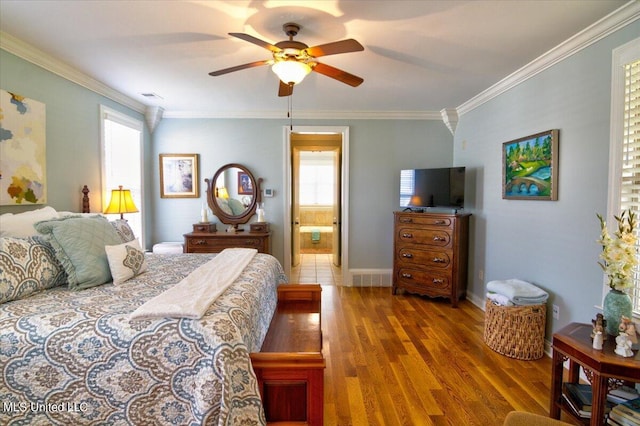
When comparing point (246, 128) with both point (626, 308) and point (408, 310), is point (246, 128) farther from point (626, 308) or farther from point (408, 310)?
point (626, 308)

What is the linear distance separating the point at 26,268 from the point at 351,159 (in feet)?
12.1

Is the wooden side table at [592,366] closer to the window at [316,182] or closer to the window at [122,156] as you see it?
the window at [122,156]

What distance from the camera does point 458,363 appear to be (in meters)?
2.59

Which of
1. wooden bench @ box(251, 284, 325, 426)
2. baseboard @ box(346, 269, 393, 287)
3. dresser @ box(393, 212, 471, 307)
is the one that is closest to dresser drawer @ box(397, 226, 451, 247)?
dresser @ box(393, 212, 471, 307)

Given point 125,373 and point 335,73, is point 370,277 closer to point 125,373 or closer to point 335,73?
point 335,73

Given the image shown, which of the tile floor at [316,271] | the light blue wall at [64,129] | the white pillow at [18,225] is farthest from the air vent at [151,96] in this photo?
the tile floor at [316,271]

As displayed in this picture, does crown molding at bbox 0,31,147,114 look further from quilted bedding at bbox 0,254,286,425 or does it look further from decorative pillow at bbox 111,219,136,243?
quilted bedding at bbox 0,254,286,425

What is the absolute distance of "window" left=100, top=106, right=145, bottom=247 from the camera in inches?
137

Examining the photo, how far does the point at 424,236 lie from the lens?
4.10 metres

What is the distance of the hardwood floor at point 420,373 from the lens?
202cm

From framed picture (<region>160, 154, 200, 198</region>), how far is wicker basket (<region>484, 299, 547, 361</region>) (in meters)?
3.92

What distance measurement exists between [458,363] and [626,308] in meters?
1.21

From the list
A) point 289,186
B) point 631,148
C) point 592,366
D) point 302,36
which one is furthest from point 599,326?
point 289,186

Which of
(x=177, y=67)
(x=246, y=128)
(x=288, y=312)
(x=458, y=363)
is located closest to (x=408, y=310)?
(x=458, y=363)
